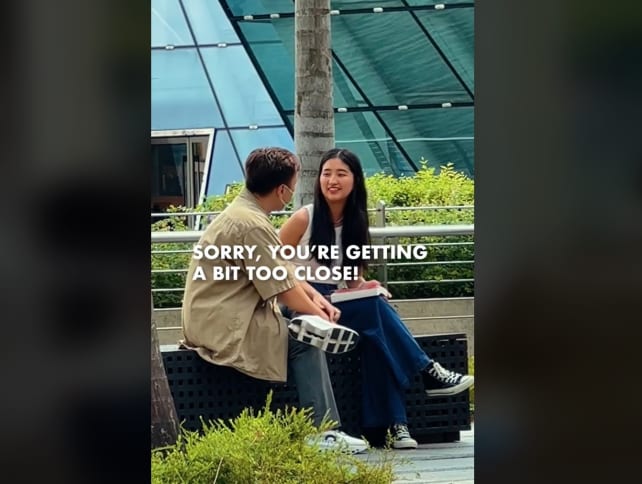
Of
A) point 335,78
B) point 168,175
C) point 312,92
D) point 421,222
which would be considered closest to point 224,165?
point 168,175

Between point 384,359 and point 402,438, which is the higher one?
point 384,359

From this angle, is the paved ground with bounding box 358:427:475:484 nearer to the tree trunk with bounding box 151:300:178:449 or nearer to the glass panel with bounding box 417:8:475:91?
the tree trunk with bounding box 151:300:178:449

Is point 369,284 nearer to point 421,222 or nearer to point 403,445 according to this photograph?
point 421,222

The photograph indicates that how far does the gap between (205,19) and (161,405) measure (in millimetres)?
1512

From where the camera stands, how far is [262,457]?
423cm

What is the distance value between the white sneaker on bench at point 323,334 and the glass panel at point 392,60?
0.88 metres

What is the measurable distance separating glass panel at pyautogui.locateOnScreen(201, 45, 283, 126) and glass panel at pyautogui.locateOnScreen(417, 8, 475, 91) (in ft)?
2.29

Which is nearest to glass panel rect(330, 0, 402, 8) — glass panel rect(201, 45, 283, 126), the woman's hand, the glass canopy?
the glass canopy

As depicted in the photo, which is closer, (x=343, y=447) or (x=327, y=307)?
(x=327, y=307)
